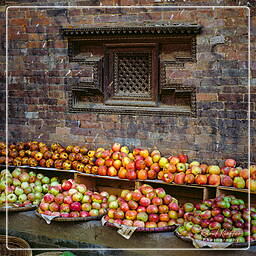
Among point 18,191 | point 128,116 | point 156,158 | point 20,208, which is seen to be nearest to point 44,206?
point 20,208

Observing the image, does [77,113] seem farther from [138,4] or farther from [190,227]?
[190,227]

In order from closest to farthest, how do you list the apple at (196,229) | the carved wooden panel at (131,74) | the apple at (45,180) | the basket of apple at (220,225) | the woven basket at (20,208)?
the basket of apple at (220,225) < the apple at (196,229) < the woven basket at (20,208) < the carved wooden panel at (131,74) < the apple at (45,180)

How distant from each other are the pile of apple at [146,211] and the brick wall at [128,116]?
89 cm

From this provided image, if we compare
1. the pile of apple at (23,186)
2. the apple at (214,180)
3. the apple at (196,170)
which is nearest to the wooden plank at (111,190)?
the pile of apple at (23,186)

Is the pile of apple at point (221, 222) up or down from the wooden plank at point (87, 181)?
down

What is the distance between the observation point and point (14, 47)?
259 inches

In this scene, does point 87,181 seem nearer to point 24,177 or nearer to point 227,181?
point 24,177

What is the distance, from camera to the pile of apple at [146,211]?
4926mm

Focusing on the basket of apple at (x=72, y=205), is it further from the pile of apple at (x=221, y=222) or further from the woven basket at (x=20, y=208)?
the pile of apple at (x=221, y=222)

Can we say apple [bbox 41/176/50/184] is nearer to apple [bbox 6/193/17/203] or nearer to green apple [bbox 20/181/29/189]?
green apple [bbox 20/181/29/189]

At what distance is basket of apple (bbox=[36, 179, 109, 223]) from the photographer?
518cm

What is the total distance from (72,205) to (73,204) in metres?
0.02

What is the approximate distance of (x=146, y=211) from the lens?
5.02m

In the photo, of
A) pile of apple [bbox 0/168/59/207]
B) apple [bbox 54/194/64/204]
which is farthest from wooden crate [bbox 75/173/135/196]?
apple [bbox 54/194/64/204]
